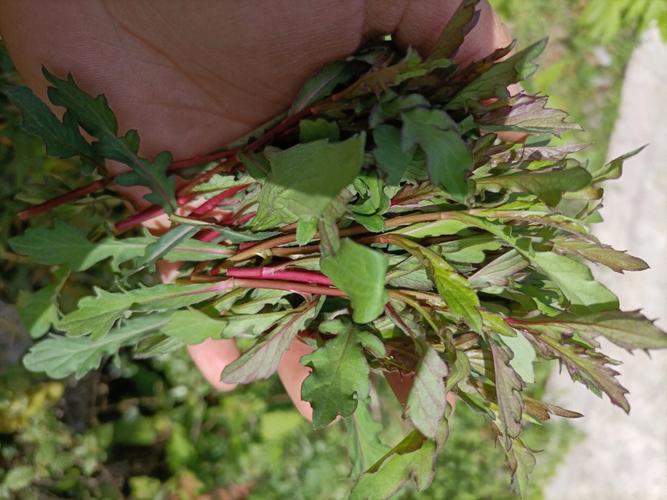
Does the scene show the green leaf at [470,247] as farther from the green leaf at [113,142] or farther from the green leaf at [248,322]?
the green leaf at [113,142]

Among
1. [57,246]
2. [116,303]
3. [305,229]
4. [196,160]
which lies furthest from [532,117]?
[57,246]

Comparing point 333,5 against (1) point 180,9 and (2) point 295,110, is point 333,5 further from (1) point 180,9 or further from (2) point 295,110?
(1) point 180,9

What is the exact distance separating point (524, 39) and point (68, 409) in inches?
103

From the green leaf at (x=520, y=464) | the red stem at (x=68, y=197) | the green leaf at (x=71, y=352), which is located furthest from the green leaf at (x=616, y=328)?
the red stem at (x=68, y=197)

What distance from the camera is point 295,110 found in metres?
1.28

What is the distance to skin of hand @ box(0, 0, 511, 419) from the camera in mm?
1254

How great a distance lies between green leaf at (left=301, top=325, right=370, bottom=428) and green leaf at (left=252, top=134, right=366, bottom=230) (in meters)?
0.24

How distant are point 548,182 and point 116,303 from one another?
2.62 ft

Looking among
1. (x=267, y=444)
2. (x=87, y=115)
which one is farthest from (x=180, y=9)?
(x=267, y=444)

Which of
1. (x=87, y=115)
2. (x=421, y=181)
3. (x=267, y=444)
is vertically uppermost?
(x=87, y=115)

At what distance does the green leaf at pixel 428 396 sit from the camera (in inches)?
41.5

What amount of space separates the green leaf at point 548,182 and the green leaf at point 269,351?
0.40 m

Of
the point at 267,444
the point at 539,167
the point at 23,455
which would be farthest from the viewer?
the point at 267,444

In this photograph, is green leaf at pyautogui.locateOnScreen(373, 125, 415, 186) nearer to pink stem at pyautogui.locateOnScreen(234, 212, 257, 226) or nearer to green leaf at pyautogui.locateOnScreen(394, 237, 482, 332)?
green leaf at pyautogui.locateOnScreen(394, 237, 482, 332)
